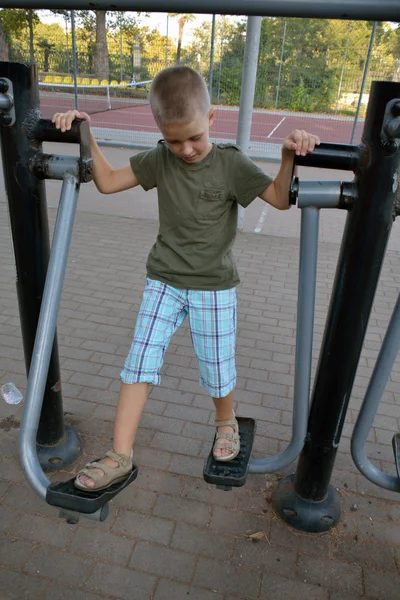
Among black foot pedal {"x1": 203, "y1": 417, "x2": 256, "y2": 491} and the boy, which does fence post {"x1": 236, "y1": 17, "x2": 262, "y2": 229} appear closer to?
the boy

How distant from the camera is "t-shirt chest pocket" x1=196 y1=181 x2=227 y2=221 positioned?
5.85 ft

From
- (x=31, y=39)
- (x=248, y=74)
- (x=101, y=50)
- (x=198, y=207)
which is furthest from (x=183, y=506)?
(x=31, y=39)

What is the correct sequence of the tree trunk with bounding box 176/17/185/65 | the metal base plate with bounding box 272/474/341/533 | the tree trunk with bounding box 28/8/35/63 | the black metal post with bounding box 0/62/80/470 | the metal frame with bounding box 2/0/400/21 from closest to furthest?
the metal frame with bounding box 2/0/400/21, the black metal post with bounding box 0/62/80/470, the metal base plate with bounding box 272/474/341/533, the tree trunk with bounding box 176/17/185/65, the tree trunk with bounding box 28/8/35/63

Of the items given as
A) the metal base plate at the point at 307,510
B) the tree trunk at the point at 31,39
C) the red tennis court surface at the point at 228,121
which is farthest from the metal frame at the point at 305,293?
the tree trunk at the point at 31,39

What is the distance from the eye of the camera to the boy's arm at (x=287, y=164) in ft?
4.97

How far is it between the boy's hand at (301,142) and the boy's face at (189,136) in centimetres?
29

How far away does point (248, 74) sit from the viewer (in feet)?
17.1

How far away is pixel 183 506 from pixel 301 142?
61.5 inches

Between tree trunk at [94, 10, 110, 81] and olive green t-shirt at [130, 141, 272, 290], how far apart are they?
11422 millimetres

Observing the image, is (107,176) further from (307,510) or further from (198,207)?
(307,510)

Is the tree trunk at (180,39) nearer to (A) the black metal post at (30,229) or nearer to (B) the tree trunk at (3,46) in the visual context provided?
(B) the tree trunk at (3,46)

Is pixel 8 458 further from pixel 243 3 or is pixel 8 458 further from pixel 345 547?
pixel 243 3

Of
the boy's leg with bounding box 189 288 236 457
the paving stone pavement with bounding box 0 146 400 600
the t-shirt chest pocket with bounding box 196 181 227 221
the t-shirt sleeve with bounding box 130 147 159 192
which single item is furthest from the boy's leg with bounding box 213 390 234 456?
the t-shirt sleeve with bounding box 130 147 159 192

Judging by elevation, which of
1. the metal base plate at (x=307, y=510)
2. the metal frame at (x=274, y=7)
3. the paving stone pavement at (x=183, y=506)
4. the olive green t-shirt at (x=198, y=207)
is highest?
the metal frame at (x=274, y=7)
